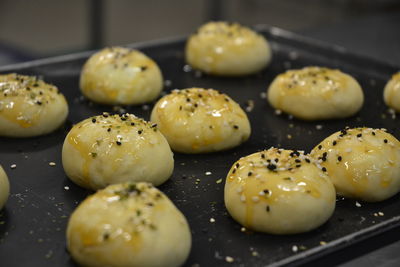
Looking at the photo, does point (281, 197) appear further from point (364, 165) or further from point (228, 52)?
point (228, 52)

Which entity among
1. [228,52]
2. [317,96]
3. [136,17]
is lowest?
[136,17]

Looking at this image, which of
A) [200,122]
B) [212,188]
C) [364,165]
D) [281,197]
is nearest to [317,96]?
[200,122]

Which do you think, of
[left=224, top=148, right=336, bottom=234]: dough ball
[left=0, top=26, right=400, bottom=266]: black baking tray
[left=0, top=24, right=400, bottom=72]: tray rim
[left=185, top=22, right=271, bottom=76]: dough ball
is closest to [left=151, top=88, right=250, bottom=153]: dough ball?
[left=0, top=26, right=400, bottom=266]: black baking tray

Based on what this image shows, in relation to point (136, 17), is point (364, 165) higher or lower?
higher

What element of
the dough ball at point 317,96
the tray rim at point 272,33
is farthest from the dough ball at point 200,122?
the tray rim at point 272,33

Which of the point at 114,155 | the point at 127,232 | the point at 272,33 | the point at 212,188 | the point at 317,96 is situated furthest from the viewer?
the point at 272,33

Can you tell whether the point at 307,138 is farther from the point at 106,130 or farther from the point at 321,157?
the point at 106,130

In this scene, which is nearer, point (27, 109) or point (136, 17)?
point (27, 109)
